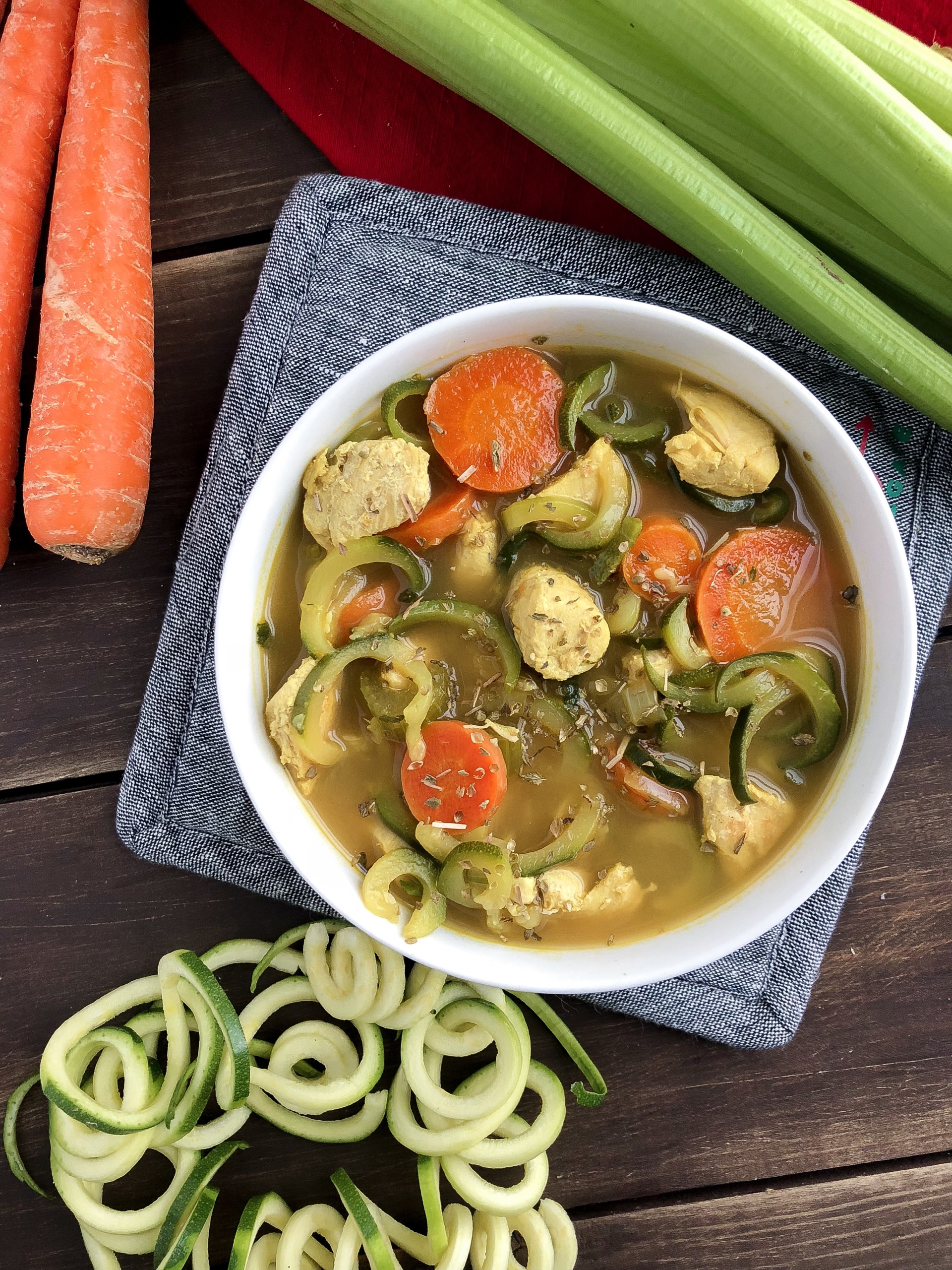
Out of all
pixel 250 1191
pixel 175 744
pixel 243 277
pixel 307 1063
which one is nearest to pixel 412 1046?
pixel 307 1063

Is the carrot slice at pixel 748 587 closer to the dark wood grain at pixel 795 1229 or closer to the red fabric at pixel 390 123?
the red fabric at pixel 390 123

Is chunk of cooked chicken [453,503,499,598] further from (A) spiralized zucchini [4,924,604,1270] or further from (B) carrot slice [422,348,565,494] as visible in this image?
(A) spiralized zucchini [4,924,604,1270]

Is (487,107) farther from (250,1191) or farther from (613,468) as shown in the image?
(250,1191)

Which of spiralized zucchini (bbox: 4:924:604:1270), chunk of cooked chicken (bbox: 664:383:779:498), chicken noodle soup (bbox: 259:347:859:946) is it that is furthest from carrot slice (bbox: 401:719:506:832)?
chunk of cooked chicken (bbox: 664:383:779:498)

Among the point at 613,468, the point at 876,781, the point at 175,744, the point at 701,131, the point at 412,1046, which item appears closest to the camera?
the point at 876,781

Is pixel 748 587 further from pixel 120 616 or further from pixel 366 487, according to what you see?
pixel 120 616

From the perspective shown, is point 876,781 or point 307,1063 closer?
point 876,781
